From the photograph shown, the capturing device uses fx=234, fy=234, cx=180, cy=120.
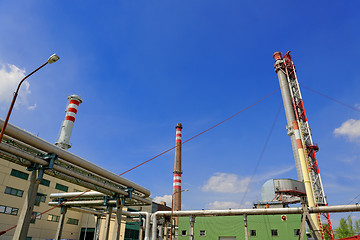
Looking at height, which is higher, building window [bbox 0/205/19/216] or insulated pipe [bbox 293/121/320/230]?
insulated pipe [bbox 293/121/320/230]

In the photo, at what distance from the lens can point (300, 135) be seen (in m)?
40.8

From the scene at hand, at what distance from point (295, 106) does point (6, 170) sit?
4816 centimetres

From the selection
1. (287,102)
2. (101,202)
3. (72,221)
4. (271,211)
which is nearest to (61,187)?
(72,221)

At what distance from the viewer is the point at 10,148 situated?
46.4ft

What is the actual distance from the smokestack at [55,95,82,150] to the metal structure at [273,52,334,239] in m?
37.4

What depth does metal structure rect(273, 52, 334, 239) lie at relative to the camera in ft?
121

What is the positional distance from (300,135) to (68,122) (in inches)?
1543

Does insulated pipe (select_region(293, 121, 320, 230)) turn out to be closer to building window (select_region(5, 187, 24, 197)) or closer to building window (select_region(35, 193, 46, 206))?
building window (select_region(35, 193, 46, 206))

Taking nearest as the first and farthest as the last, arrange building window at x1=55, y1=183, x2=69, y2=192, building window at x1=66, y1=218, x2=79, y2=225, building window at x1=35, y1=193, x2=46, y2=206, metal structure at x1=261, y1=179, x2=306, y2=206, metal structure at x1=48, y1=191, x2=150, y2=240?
metal structure at x1=48, y1=191, x2=150, y2=240
building window at x1=35, y1=193, x2=46, y2=206
building window at x1=55, y1=183, x2=69, y2=192
building window at x1=66, y1=218, x2=79, y2=225
metal structure at x1=261, y1=179, x2=306, y2=206

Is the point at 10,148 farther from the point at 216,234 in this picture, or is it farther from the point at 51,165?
the point at 216,234

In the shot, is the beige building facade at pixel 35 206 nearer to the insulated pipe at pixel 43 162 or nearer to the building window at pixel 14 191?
the building window at pixel 14 191

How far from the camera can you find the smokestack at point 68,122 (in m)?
36.8

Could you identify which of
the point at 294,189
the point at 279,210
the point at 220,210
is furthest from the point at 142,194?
the point at 294,189

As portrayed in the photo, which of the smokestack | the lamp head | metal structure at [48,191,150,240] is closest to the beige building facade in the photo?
the smokestack
